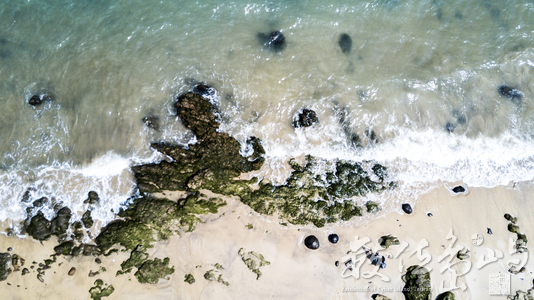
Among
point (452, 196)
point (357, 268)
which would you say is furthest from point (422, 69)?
point (357, 268)

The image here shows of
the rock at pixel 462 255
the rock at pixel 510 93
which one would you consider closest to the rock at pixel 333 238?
the rock at pixel 462 255

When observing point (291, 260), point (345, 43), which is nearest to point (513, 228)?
point (291, 260)

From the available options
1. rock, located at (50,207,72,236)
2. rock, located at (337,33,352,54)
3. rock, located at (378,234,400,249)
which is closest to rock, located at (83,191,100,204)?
rock, located at (50,207,72,236)

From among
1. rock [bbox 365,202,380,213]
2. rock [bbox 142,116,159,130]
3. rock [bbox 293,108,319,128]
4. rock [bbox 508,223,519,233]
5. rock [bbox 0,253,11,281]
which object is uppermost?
rock [bbox 142,116,159,130]

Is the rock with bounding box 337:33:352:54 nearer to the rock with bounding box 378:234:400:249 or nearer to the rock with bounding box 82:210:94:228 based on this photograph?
the rock with bounding box 378:234:400:249

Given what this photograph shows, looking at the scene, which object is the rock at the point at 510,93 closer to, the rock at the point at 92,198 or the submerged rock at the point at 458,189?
the submerged rock at the point at 458,189

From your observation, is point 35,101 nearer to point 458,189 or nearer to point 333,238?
point 333,238
